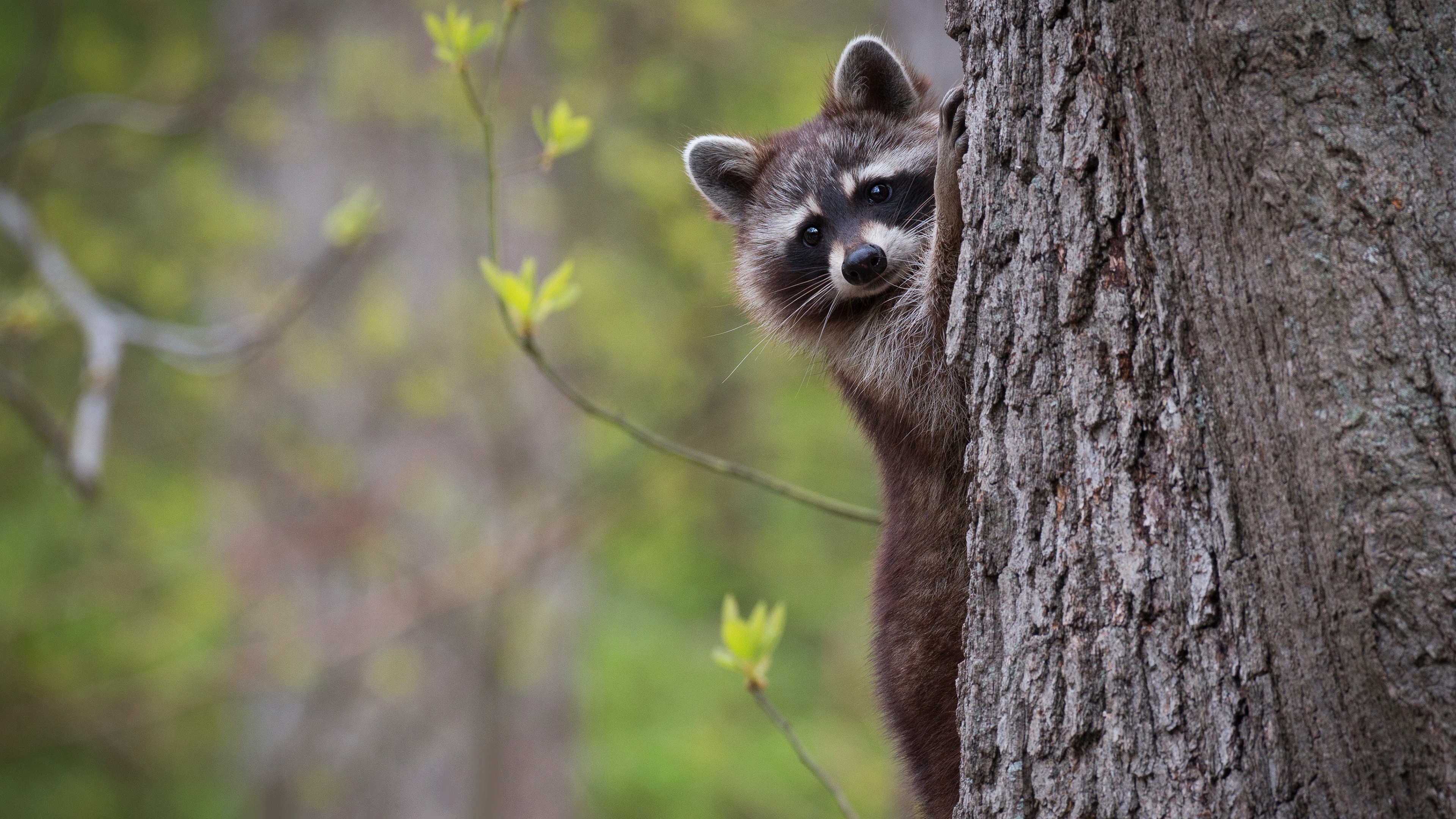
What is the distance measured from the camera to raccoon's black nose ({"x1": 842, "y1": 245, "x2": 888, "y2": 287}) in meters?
3.28

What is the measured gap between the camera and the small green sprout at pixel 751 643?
2639 mm

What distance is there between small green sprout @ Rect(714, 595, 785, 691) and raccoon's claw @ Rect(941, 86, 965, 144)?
1217 mm

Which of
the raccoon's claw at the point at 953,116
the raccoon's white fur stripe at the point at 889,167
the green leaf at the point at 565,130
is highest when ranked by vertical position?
the raccoon's claw at the point at 953,116

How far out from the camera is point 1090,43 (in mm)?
1784

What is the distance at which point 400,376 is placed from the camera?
7.18m

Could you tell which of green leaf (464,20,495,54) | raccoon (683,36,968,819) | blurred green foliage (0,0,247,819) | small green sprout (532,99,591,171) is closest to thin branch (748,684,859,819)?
raccoon (683,36,968,819)

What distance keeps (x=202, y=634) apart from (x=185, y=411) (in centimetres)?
211

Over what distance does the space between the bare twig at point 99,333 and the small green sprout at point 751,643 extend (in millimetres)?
2379

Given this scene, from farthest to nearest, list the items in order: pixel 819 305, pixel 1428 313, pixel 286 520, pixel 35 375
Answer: pixel 35 375
pixel 286 520
pixel 819 305
pixel 1428 313

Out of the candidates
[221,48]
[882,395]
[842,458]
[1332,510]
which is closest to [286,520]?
[221,48]

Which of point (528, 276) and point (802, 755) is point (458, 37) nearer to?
point (528, 276)

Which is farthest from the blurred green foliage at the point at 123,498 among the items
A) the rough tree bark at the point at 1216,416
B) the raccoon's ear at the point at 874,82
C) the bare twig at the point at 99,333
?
the rough tree bark at the point at 1216,416

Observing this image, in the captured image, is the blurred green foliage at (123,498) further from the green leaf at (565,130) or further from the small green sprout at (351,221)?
the green leaf at (565,130)

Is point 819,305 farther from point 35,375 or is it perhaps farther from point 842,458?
point 35,375
